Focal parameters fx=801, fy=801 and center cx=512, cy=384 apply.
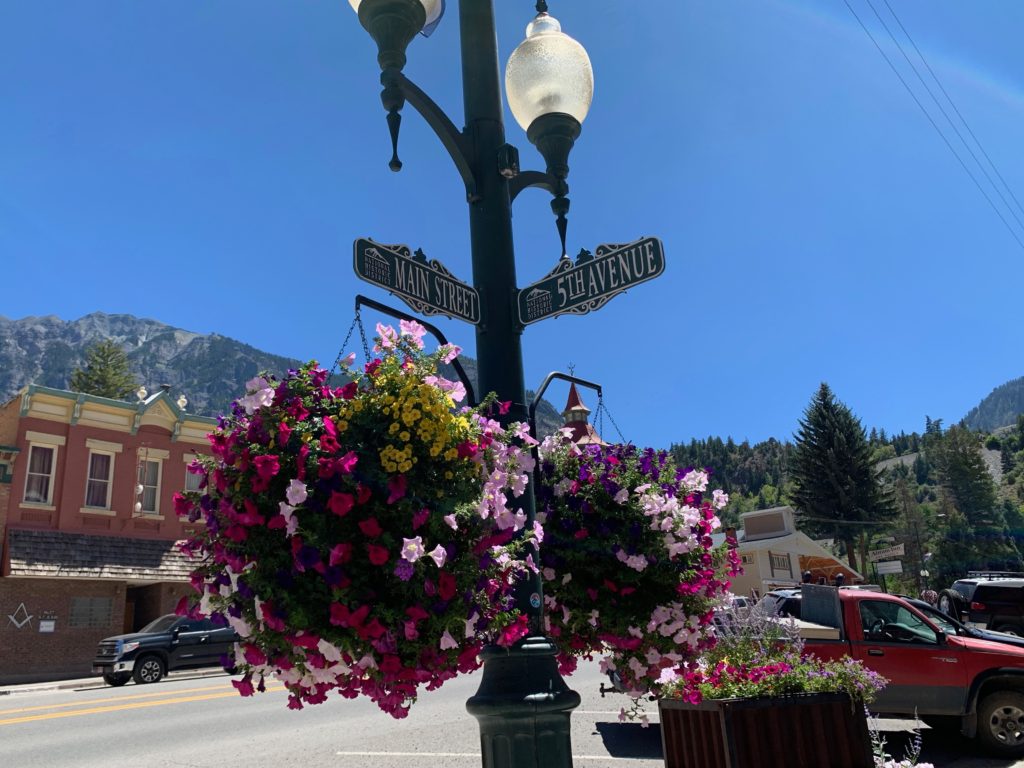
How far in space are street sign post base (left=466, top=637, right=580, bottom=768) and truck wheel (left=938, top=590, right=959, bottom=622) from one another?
77.4 feet

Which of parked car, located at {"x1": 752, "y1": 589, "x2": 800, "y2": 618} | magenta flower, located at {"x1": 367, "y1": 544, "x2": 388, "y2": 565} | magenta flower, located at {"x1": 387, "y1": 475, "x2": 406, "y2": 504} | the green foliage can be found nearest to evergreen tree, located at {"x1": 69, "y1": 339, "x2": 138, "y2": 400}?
parked car, located at {"x1": 752, "y1": 589, "x2": 800, "y2": 618}

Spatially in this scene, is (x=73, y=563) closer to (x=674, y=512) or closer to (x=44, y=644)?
(x=44, y=644)

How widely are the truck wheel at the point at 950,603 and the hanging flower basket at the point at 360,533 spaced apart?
2406 centimetres

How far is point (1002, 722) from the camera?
921 cm

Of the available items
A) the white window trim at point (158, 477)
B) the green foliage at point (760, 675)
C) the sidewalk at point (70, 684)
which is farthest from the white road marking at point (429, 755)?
the white window trim at point (158, 477)

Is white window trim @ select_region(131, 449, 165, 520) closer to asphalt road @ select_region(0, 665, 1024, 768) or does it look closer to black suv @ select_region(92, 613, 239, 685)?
black suv @ select_region(92, 613, 239, 685)

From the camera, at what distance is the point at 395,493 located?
276 centimetres

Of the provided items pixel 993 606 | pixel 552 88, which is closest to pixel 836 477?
pixel 993 606

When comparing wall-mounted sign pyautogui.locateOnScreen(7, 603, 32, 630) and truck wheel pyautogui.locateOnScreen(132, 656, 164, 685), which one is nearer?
truck wheel pyautogui.locateOnScreen(132, 656, 164, 685)

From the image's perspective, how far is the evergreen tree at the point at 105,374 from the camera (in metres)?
63.8

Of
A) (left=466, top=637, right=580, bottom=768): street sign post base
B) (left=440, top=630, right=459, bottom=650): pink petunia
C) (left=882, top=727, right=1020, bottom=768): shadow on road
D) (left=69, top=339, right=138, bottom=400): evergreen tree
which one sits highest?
(left=69, top=339, right=138, bottom=400): evergreen tree

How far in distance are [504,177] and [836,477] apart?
71958mm

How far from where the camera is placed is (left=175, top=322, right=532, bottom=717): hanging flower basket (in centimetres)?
266

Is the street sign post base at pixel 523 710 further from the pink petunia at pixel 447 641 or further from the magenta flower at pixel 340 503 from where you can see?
the magenta flower at pixel 340 503
